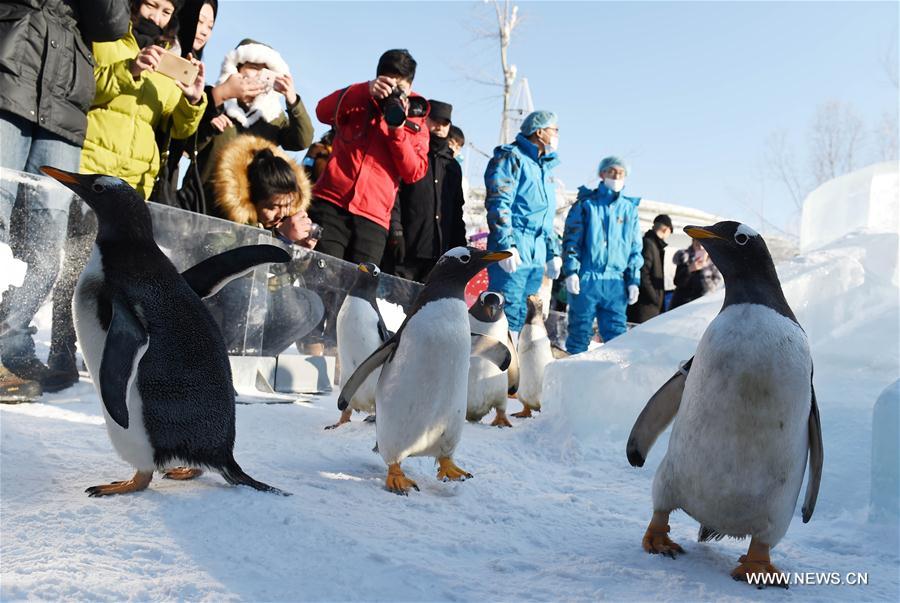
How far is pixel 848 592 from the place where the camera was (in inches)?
66.2

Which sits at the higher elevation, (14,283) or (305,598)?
(14,283)

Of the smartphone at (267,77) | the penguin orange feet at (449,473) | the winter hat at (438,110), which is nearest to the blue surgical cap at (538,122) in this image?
the winter hat at (438,110)

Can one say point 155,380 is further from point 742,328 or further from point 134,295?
point 742,328

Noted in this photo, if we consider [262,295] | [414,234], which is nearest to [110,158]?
[262,295]

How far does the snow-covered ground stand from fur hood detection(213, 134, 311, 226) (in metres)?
1.39

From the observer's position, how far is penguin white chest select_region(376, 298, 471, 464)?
2.41m

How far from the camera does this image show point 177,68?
3.39m

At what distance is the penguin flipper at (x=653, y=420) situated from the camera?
1.95 metres

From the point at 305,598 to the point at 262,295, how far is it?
2.98 meters

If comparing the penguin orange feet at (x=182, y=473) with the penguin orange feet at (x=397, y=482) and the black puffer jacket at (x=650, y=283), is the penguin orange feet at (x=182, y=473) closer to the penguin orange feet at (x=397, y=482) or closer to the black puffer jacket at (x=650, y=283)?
the penguin orange feet at (x=397, y=482)

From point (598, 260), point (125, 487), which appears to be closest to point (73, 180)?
point (125, 487)

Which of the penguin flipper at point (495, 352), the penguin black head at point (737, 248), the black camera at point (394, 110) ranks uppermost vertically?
the black camera at point (394, 110)

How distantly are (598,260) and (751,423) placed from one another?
4.53 metres

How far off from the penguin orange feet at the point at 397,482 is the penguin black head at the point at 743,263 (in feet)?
3.63
